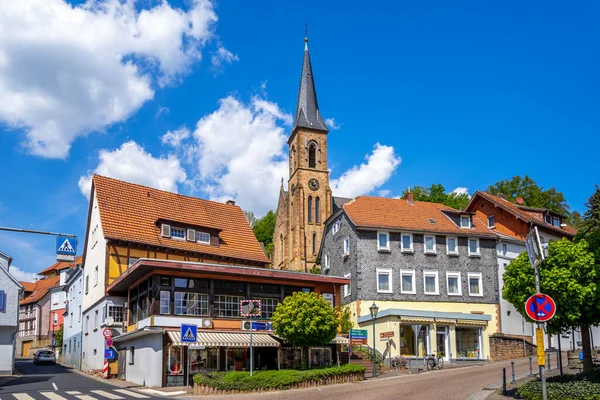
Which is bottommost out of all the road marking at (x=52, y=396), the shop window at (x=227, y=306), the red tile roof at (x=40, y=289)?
the road marking at (x=52, y=396)

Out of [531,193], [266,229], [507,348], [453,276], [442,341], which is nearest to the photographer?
[442,341]

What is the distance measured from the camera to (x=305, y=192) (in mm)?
88688

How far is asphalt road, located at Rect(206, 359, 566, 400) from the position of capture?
2277 centimetres

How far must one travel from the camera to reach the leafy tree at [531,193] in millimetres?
68312

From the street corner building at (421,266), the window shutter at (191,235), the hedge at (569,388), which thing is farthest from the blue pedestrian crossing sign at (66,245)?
the street corner building at (421,266)

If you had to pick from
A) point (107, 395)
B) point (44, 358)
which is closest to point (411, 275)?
point (107, 395)

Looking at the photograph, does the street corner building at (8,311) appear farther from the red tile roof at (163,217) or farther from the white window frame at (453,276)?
the white window frame at (453,276)

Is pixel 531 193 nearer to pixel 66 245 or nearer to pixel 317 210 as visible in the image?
pixel 317 210

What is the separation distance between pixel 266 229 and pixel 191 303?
7691 cm

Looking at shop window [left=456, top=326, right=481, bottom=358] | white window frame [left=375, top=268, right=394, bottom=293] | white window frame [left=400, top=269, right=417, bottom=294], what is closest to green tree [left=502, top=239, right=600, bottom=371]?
shop window [left=456, top=326, right=481, bottom=358]

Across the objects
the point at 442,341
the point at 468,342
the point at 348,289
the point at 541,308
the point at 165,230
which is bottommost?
the point at 468,342

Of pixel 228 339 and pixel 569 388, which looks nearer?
pixel 569 388

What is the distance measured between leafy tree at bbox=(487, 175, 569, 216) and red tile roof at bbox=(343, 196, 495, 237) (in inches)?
756

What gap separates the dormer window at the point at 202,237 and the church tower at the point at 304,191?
132 ft
